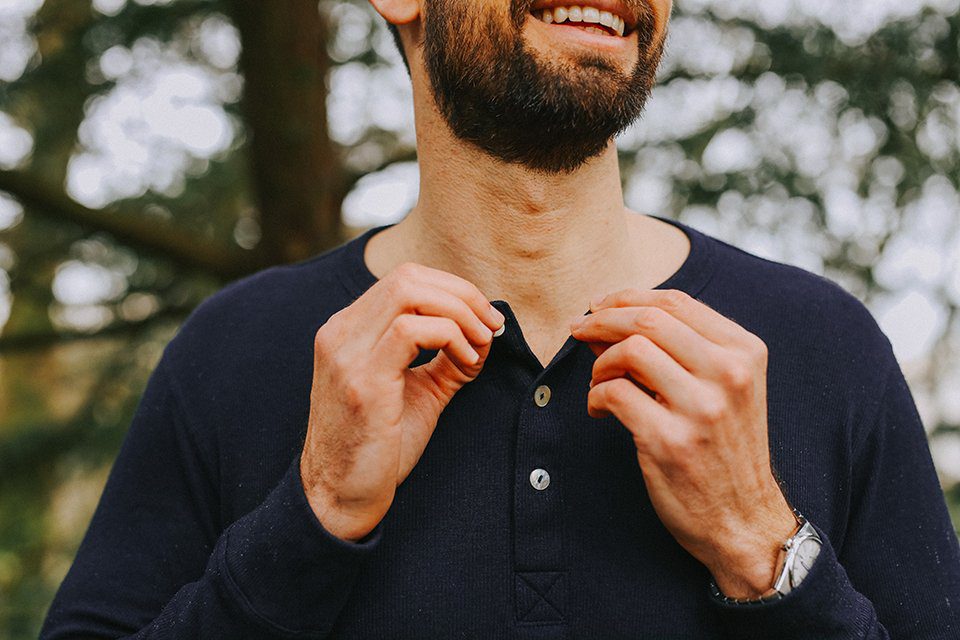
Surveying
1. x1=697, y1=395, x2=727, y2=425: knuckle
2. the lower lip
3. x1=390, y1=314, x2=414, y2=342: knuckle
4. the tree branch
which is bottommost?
the tree branch

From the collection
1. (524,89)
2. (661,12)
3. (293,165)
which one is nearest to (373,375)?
(524,89)

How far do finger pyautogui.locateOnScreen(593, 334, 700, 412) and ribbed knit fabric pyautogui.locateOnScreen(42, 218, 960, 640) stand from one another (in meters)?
0.19

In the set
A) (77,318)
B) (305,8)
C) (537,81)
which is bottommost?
(77,318)

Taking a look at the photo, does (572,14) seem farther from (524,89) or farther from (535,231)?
(535,231)

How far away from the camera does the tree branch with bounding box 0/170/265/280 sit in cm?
346

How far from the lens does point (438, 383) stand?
4.78ft

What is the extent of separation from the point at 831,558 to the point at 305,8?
9.78 ft

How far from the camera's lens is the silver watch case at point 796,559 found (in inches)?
50.9

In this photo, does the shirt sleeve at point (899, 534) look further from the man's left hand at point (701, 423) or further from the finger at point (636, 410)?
the finger at point (636, 410)

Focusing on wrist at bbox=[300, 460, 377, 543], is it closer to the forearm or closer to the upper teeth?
the forearm

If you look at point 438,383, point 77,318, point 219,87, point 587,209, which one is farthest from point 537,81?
point 77,318

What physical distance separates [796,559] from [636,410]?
11.7 inches

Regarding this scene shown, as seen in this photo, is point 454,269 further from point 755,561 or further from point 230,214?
point 230,214

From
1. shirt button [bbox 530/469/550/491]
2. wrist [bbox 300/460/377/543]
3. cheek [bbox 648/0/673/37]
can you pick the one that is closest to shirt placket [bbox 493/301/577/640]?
shirt button [bbox 530/469/550/491]
